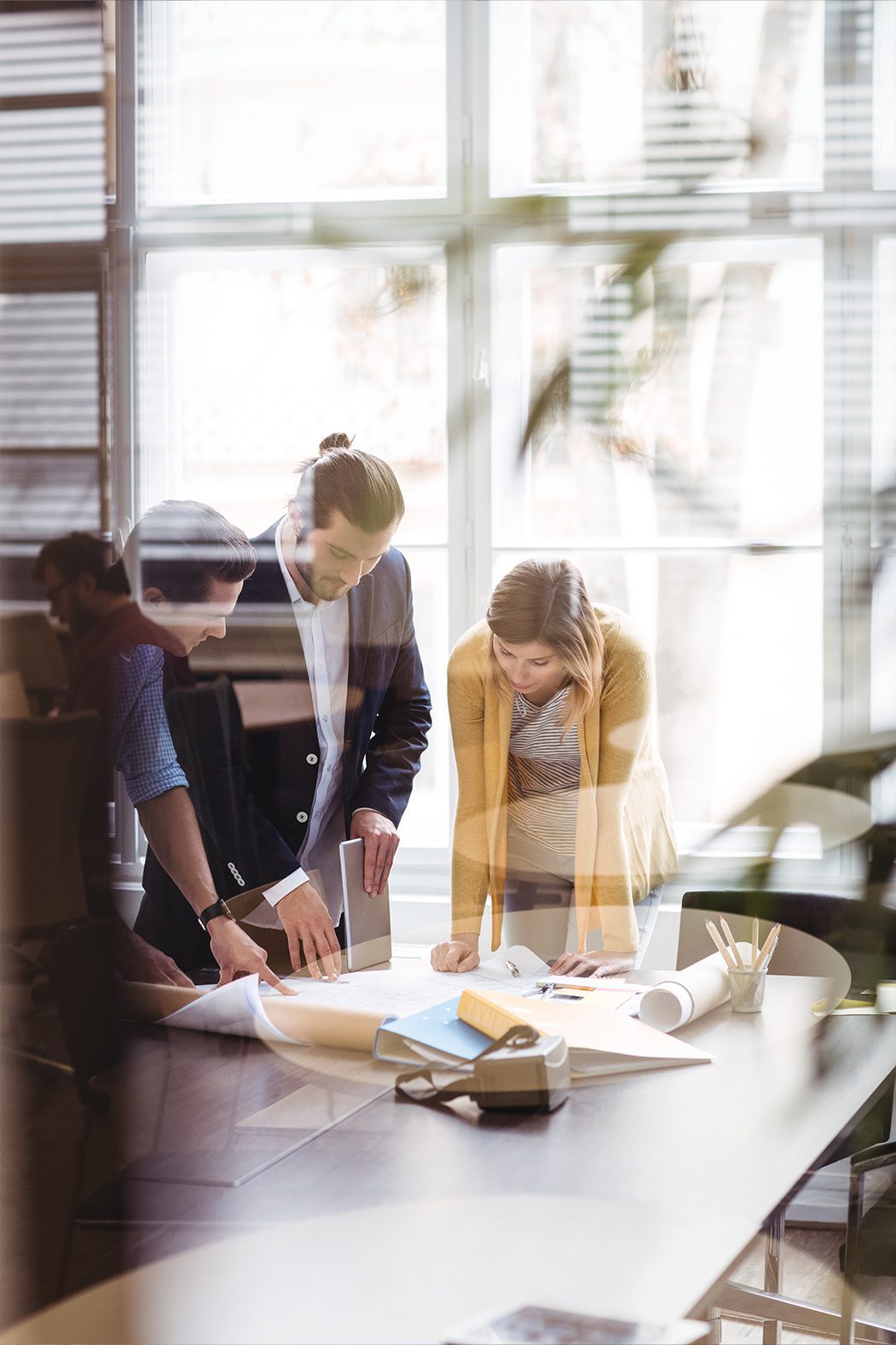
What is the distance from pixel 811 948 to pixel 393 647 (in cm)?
39

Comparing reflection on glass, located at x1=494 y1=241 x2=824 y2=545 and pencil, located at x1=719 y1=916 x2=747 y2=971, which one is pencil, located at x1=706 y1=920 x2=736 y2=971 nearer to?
pencil, located at x1=719 y1=916 x2=747 y2=971

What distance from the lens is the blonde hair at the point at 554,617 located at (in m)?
0.81

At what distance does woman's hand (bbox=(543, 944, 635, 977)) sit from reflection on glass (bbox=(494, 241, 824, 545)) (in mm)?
383

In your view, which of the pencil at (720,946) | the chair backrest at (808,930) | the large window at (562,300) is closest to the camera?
the chair backrest at (808,930)

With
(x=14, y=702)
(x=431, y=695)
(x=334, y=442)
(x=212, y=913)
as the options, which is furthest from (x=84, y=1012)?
(x=334, y=442)

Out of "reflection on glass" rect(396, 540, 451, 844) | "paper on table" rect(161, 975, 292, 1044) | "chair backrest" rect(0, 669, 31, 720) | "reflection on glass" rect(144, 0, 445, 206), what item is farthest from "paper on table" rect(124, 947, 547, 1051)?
"reflection on glass" rect(144, 0, 445, 206)

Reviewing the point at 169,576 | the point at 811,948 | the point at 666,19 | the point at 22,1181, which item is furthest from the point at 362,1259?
the point at 666,19

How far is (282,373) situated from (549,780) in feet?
1.36

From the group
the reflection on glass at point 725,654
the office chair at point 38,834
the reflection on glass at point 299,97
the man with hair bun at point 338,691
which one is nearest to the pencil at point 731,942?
the reflection on glass at point 725,654

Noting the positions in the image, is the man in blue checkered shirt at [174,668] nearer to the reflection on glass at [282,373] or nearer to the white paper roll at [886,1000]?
the reflection on glass at [282,373]

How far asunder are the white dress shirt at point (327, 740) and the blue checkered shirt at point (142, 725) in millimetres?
137

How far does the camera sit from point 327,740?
83 cm

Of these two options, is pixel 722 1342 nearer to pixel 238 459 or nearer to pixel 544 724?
pixel 544 724

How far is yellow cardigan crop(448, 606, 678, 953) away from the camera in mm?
834
